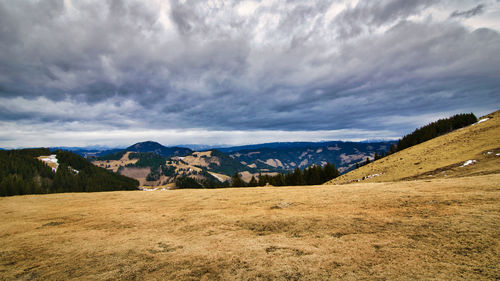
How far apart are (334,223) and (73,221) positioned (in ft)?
70.9

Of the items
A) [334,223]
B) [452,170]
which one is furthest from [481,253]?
[452,170]

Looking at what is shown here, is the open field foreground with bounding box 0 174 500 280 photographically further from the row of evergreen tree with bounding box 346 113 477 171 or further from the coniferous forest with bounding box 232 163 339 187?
the row of evergreen tree with bounding box 346 113 477 171

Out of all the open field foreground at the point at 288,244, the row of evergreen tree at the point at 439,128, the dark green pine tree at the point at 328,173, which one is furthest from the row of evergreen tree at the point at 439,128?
the open field foreground at the point at 288,244

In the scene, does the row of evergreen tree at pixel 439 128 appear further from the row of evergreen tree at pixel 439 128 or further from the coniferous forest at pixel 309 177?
the coniferous forest at pixel 309 177

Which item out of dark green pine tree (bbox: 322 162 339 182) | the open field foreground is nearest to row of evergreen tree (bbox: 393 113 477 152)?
dark green pine tree (bbox: 322 162 339 182)

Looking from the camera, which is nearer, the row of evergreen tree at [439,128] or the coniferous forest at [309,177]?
the coniferous forest at [309,177]

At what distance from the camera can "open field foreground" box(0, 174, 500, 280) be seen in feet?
22.7

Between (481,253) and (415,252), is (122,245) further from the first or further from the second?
(481,253)

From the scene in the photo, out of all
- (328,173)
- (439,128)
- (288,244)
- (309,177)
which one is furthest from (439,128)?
(288,244)

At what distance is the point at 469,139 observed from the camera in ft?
169

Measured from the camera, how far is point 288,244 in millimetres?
9766

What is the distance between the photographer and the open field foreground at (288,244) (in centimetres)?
693

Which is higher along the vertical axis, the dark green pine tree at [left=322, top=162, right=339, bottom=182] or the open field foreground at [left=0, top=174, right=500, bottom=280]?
the open field foreground at [left=0, top=174, right=500, bottom=280]

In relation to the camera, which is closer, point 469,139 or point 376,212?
point 376,212
